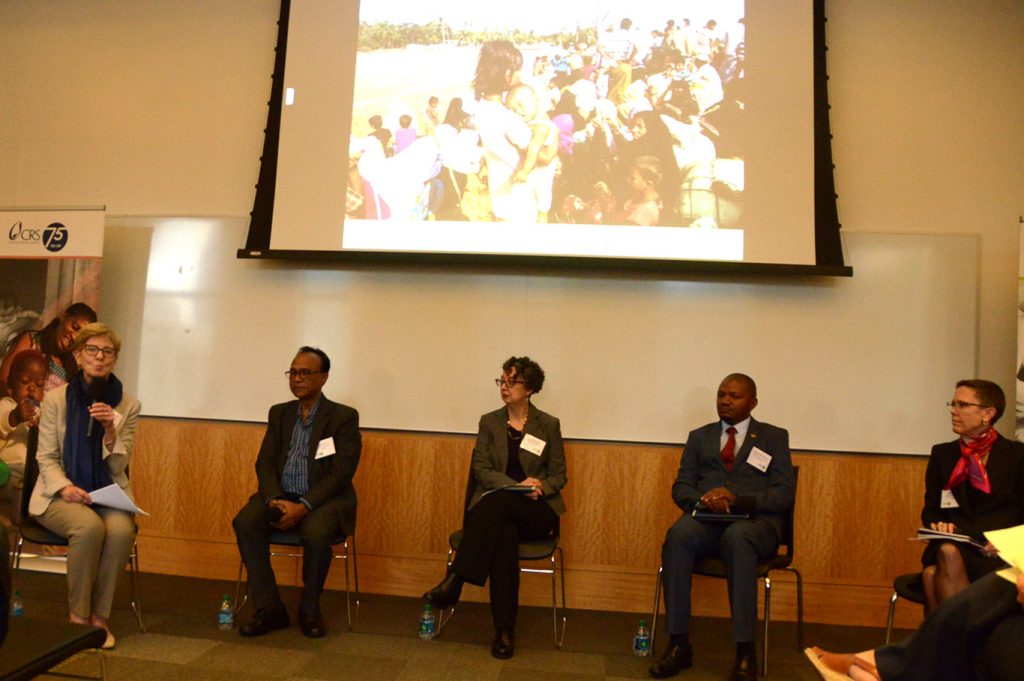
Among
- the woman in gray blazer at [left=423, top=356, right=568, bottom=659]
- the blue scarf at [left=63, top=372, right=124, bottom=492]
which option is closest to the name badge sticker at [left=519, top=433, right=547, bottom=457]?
the woman in gray blazer at [left=423, top=356, right=568, bottom=659]

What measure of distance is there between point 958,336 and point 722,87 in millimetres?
1836

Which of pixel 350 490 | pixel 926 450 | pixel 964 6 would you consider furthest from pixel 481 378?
pixel 964 6

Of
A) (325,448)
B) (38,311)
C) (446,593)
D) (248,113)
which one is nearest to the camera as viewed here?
(446,593)

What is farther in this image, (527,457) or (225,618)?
(527,457)

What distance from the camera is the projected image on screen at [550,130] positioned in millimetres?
4688

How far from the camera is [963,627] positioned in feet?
7.55

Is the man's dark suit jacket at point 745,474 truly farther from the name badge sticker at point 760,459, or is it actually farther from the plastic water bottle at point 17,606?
the plastic water bottle at point 17,606

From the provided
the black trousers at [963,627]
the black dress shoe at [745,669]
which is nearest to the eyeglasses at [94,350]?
the black dress shoe at [745,669]

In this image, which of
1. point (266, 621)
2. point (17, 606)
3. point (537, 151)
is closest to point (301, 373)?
point (266, 621)

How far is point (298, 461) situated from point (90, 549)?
3.17 feet

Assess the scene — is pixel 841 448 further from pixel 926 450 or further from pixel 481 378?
pixel 481 378

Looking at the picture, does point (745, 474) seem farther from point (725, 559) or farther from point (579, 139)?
point (579, 139)

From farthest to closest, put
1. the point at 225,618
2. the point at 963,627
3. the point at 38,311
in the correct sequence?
the point at 38,311 → the point at 225,618 → the point at 963,627

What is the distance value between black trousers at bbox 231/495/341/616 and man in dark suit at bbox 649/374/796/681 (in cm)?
150
